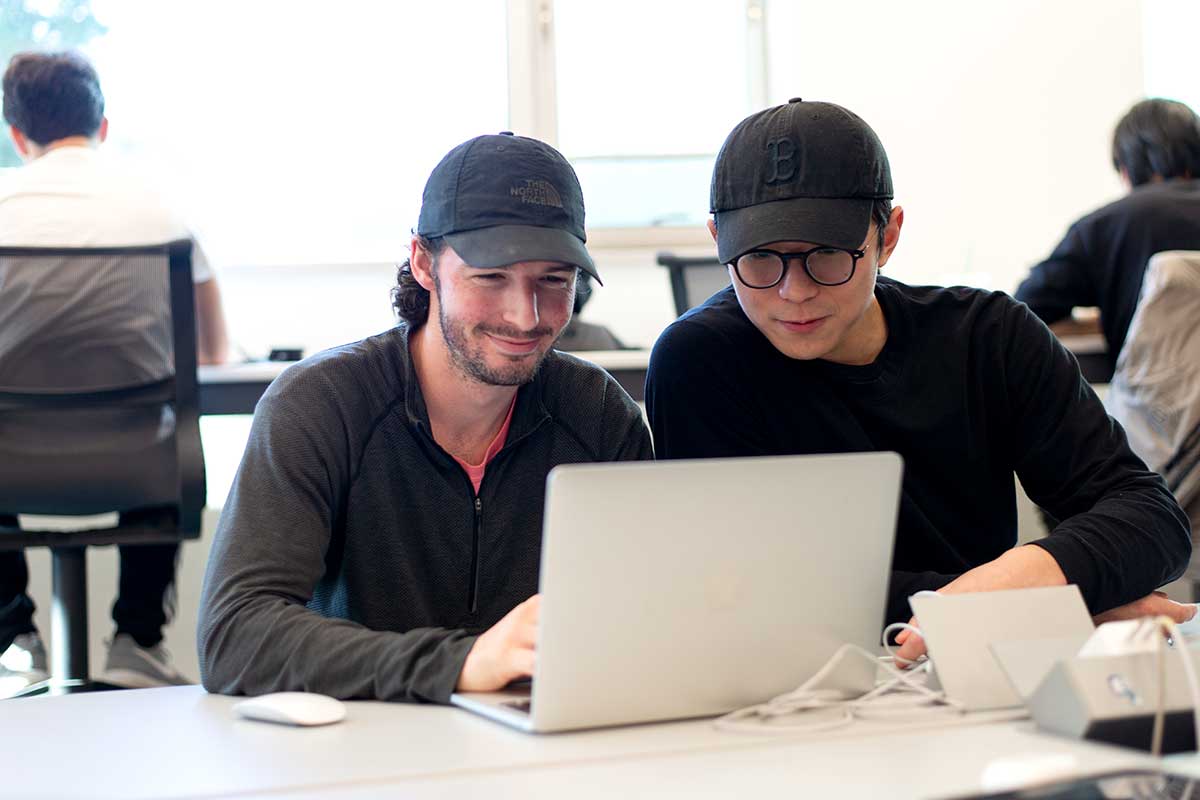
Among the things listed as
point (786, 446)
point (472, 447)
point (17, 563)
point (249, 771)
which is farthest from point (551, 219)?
point (17, 563)

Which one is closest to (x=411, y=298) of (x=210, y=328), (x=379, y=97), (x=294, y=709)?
(x=294, y=709)

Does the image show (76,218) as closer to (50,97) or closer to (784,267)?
(50,97)

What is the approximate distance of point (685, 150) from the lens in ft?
15.4

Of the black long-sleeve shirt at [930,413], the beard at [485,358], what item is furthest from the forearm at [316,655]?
the black long-sleeve shirt at [930,413]

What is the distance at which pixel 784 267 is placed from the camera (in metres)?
1.52

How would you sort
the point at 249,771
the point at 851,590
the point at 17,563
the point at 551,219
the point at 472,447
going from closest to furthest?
the point at 249,771, the point at 851,590, the point at 551,219, the point at 472,447, the point at 17,563

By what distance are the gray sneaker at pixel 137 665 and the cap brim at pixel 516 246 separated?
140 cm

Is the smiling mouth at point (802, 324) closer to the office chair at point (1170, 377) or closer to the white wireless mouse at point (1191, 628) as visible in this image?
the white wireless mouse at point (1191, 628)

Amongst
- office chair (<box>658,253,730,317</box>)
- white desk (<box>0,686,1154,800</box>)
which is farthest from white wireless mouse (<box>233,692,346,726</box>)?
office chair (<box>658,253,730,317</box>)

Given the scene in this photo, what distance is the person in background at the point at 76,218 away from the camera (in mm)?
2506

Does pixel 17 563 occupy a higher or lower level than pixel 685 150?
lower

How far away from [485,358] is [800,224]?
390 mm

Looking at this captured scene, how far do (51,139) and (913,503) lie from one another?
1.99 metres

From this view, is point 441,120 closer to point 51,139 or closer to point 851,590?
point 51,139
